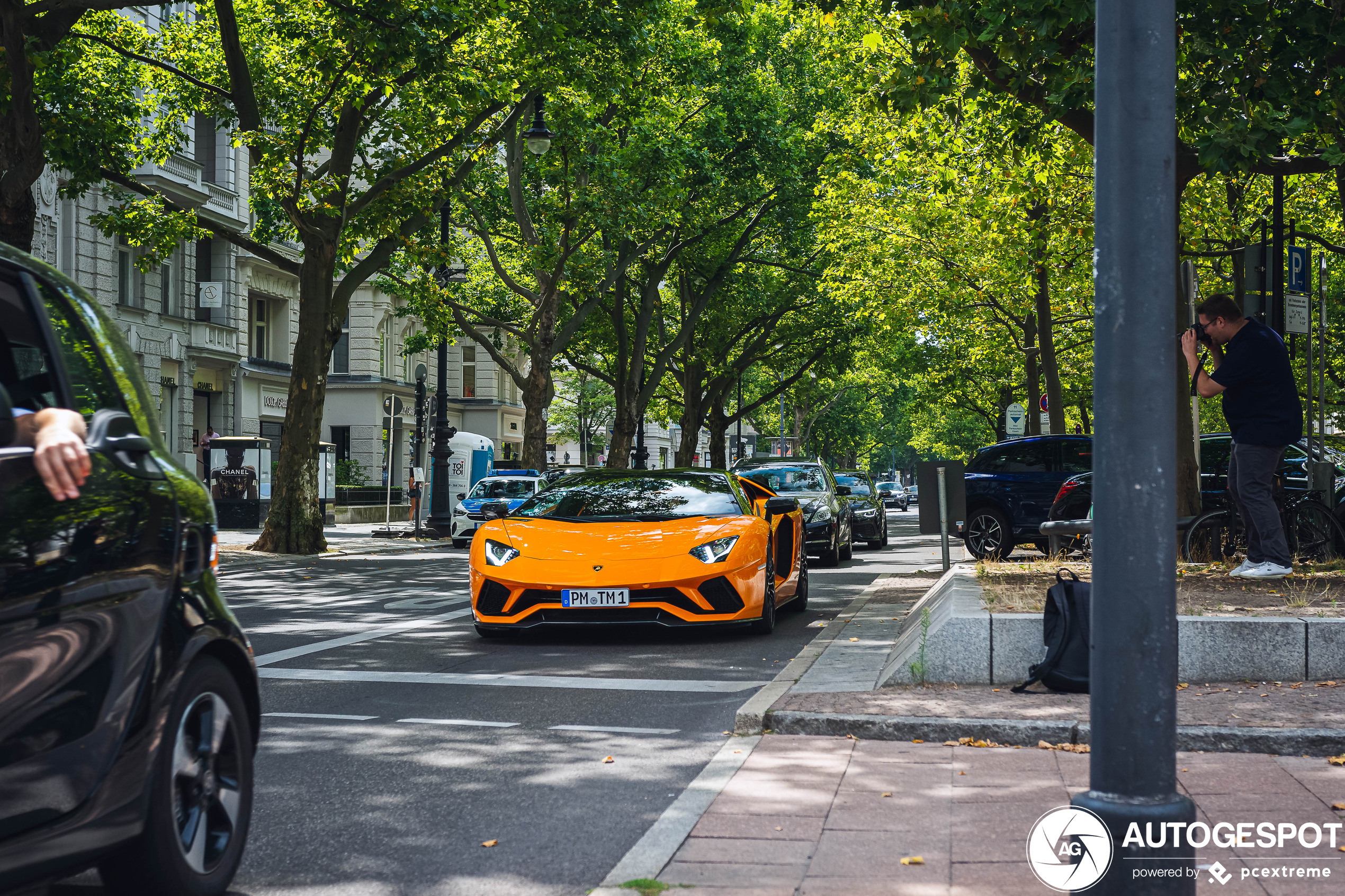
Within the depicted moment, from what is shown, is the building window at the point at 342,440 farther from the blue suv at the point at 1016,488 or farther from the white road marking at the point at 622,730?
the white road marking at the point at 622,730

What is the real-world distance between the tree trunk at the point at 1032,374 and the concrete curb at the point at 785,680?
69.9 feet

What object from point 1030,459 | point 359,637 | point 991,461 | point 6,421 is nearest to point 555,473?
point 991,461

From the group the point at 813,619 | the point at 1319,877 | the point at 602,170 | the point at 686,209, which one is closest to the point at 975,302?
the point at 686,209

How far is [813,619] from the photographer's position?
11.4 meters

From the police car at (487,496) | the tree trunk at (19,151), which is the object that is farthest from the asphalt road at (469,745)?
the police car at (487,496)

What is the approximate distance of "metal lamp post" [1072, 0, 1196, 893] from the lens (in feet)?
10.3

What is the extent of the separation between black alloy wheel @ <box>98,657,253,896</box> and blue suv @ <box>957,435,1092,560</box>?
594 inches

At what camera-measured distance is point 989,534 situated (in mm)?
18344

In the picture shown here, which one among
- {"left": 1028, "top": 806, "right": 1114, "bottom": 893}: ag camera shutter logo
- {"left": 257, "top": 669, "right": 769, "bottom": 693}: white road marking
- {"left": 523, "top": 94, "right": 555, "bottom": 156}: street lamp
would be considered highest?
{"left": 523, "top": 94, "right": 555, "bottom": 156}: street lamp

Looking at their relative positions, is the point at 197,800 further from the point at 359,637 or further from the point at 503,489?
the point at 503,489

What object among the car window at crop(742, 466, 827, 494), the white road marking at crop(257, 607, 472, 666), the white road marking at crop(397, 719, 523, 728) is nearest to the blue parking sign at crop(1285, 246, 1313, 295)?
Result: the car window at crop(742, 466, 827, 494)

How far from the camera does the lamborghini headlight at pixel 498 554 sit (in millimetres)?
9477

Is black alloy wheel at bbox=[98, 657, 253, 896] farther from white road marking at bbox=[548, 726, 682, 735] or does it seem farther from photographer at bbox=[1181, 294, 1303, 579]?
photographer at bbox=[1181, 294, 1303, 579]

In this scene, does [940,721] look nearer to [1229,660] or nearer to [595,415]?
[1229,660]
